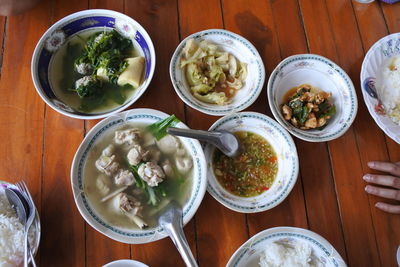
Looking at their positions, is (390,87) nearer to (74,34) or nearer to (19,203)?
(74,34)

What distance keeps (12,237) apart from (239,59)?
1275 mm

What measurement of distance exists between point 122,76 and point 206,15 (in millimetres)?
624

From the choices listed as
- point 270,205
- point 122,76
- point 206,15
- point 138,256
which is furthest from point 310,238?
point 206,15

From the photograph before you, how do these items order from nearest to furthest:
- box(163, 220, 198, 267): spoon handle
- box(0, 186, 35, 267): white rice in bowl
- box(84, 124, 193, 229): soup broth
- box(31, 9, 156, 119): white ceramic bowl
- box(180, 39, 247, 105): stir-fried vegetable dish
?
box(163, 220, 198, 267): spoon handle, box(0, 186, 35, 267): white rice in bowl, box(84, 124, 193, 229): soup broth, box(31, 9, 156, 119): white ceramic bowl, box(180, 39, 247, 105): stir-fried vegetable dish

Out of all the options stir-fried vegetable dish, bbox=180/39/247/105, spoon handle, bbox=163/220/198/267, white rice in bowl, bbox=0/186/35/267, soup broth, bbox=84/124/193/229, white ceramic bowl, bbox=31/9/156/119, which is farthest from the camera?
stir-fried vegetable dish, bbox=180/39/247/105

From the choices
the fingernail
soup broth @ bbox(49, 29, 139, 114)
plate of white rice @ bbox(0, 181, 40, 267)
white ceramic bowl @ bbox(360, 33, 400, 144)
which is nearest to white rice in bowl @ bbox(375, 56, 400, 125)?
white ceramic bowl @ bbox(360, 33, 400, 144)

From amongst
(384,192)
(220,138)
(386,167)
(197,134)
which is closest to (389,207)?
(384,192)

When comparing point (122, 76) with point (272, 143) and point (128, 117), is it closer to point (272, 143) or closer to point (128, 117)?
point (128, 117)

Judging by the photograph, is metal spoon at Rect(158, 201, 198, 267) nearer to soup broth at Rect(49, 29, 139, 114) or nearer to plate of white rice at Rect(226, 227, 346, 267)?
plate of white rice at Rect(226, 227, 346, 267)

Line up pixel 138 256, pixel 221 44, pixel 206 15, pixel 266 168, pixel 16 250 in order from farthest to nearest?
pixel 206 15 → pixel 221 44 → pixel 266 168 → pixel 138 256 → pixel 16 250

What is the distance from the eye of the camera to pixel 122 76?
60.3 inches

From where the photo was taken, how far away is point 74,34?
1627mm

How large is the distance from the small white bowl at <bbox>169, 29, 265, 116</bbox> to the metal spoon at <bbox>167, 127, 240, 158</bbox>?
0.37 ft

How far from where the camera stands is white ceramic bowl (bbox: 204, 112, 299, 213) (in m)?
1.37
